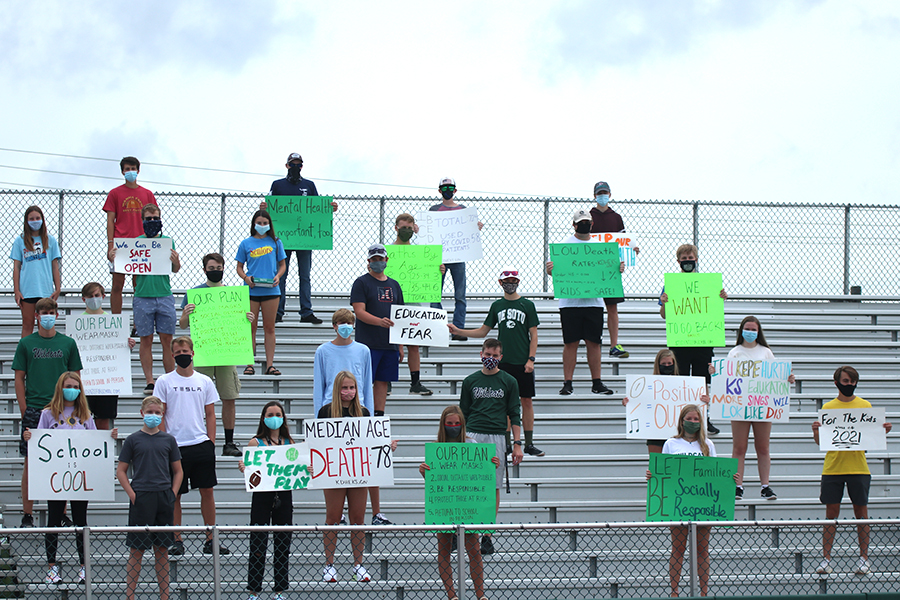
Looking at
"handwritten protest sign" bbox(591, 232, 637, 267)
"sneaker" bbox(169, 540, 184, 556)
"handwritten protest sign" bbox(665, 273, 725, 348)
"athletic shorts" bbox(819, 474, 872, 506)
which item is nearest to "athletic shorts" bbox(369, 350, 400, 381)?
"handwritten protest sign" bbox(665, 273, 725, 348)

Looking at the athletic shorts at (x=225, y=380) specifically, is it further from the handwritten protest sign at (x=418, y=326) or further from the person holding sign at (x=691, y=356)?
the person holding sign at (x=691, y=356)

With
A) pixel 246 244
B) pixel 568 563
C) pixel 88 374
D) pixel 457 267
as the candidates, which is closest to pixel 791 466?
pixel 568 563

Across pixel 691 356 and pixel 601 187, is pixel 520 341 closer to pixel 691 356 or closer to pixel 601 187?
pixel 691 356

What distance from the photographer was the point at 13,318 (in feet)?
41.2

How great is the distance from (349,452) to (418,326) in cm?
226

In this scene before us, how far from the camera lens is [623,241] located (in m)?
11.8

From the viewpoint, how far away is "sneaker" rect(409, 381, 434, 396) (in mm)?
10469

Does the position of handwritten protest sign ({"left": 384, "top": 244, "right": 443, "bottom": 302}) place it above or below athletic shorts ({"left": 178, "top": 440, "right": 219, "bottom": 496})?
above

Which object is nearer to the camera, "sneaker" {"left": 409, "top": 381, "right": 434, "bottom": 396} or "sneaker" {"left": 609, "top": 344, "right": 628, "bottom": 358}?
"sneaker" {"left": 409, "top": 381, "right": 434, "bottom": 396}

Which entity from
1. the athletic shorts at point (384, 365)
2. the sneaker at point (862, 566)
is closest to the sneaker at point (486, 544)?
the athletic shorts at point (384, 365)

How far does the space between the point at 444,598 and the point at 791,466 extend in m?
4.55

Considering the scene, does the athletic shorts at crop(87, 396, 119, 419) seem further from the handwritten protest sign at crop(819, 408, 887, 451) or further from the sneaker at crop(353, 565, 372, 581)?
the handwritten protest sign at crop(819, 408, 887, 451)

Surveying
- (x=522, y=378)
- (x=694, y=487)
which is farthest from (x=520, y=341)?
(x=694, y=487)

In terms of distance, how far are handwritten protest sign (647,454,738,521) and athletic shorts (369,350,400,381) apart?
9.43 feet
